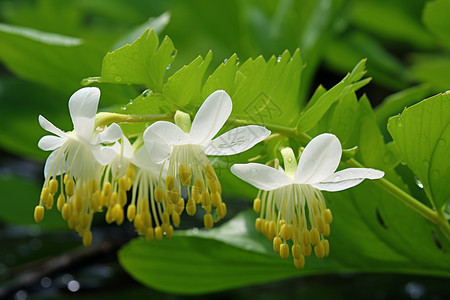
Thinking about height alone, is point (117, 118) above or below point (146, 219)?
above

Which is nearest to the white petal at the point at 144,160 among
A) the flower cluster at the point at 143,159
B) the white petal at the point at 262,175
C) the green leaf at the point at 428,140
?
the flower cluster at the point at 143,159

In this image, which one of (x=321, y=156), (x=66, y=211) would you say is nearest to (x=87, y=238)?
(x=66, y=211)

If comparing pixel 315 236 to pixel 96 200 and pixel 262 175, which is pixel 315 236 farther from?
pixel 96 200

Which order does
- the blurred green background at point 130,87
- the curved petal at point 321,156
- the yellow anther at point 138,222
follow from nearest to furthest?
1. the curved petal at point 321,156
2. the yellow anther at point 138,222
3. the blurred green background at point 130,87

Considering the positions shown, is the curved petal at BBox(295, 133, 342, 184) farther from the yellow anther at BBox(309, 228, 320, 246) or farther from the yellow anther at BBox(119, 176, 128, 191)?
the yellow anther at BBox(119, 176, 128, 191)

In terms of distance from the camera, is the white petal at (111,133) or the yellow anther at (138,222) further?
the yellow anther at (138,222)

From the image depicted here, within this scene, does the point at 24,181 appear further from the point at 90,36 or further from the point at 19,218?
the point at 90,36

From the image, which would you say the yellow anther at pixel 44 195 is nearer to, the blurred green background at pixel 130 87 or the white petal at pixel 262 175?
the white petal at pixel 262 175

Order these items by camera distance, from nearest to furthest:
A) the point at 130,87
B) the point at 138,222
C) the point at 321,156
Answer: the point at 321,156 < the point at 138,222 < the point at 130,87
